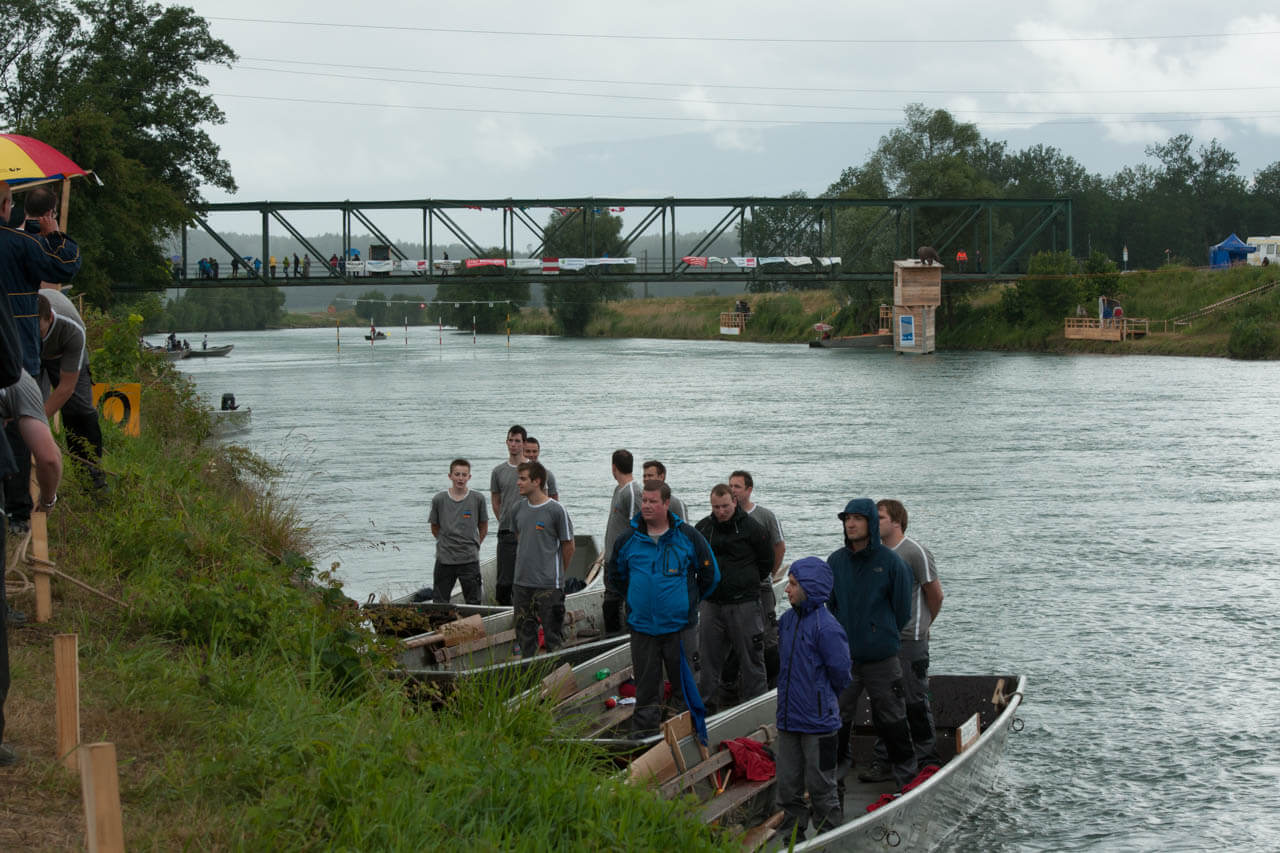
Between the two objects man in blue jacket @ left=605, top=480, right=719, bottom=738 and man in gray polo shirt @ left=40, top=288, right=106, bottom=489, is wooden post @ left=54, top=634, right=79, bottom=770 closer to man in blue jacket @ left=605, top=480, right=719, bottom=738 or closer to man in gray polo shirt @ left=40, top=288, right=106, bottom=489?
man in gray polo shirt @ left=40, top=288, right=106, bottom=489

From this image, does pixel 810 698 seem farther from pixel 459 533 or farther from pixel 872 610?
pixel 459 533

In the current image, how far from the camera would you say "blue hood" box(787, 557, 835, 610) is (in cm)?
752

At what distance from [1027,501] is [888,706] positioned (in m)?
17.2

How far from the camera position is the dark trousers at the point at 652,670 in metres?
8.82

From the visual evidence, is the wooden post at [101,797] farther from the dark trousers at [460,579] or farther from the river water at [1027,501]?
the dark trousers at [460,579]

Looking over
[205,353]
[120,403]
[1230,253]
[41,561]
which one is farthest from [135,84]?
[1230,253]

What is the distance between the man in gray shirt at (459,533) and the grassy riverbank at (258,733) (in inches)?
75.7

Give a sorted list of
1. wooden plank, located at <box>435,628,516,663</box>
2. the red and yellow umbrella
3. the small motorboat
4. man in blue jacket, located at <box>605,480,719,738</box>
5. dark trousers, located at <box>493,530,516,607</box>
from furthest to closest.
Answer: the small motorboat < dark trousers, located at <box>493,530,516,607</box> < wooden plank, located at <box>435,628,516,663</box> < man in blue jacket, located at <box>605,480,719,738</box> < the red and yellow umbrella

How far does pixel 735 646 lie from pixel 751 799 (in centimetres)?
178

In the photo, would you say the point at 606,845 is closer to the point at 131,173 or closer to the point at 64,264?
the point at 64,264

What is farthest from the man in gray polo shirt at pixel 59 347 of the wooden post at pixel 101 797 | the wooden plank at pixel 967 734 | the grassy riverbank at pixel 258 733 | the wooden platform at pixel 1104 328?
the wooden platform at pixel 1104 328

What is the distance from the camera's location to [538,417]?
39.9 metres

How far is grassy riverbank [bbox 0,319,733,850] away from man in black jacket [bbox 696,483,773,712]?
5.56 ft

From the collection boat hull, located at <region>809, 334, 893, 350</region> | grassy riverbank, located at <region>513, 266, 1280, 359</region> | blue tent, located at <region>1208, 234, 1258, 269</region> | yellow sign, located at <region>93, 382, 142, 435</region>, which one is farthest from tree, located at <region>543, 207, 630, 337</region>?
yellow sign, located at <region>93, 382, 142, 435</region>
